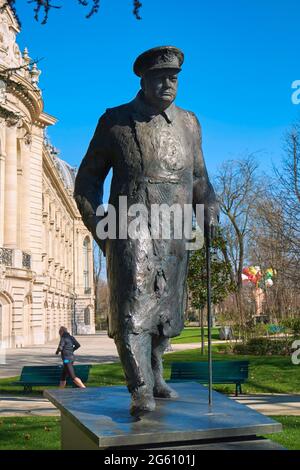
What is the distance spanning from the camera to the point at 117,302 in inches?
150

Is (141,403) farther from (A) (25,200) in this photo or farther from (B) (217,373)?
(A) (25,200)

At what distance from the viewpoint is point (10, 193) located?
113 ft

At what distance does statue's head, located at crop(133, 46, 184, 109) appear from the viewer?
13.2 ft

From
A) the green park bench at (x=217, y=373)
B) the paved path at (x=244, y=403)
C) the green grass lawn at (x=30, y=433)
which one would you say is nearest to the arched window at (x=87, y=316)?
the paved path at (x=244, y=403)

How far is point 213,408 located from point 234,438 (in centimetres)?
47

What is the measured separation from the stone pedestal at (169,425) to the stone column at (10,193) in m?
31.2

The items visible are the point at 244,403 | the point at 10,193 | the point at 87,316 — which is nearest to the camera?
the point at 244,403

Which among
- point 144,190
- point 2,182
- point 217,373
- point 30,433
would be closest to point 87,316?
point 2,182

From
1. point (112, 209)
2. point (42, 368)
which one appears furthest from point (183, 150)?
point (42, 368)

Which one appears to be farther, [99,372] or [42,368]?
[99,372]

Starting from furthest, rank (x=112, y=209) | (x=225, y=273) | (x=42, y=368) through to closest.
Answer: (x=225, y=273), (x=42, y=368), (x=112, y=209)

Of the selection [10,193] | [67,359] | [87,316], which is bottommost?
[67,359]

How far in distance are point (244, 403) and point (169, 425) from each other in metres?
9.00
